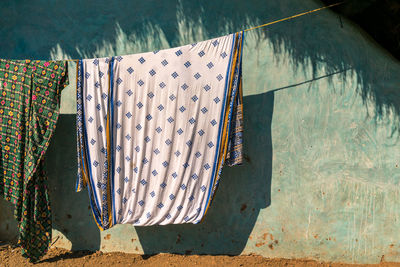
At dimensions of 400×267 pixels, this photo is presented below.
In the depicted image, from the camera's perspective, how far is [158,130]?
3.19m

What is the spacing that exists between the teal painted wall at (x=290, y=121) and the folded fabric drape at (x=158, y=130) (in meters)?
0.40

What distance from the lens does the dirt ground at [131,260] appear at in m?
3.51

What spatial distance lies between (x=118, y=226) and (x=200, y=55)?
176cm

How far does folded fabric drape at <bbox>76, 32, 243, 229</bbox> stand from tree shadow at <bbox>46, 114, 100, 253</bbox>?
0.54 m

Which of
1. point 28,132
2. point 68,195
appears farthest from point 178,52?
point 68,195

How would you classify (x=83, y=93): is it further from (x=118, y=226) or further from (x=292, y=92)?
(x=292, y=92)

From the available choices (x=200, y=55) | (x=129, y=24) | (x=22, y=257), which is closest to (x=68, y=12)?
(x=129, y=24)

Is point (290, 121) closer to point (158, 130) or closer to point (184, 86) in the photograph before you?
point (184, 86)

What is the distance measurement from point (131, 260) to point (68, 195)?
2.73 feet

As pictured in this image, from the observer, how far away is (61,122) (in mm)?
3748

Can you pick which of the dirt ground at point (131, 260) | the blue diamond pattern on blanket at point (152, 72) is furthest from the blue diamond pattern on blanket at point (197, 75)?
the dirt ground at point (131, 260)

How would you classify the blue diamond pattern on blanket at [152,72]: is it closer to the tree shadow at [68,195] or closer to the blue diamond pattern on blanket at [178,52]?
the blue diamond pattern on blanket at [178,52]

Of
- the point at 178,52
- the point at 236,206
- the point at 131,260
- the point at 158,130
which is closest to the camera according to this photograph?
the point at 178,52

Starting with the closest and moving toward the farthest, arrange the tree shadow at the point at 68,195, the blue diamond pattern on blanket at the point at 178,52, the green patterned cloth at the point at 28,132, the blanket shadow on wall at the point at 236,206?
1. the blue diamond pattern on blanket at the point at 178,52
2. the green patterned cloth at the point at 28,132
3. the blanket shadow on wall at the point at 236,206
4. the tree shadow at the point at 68,195
